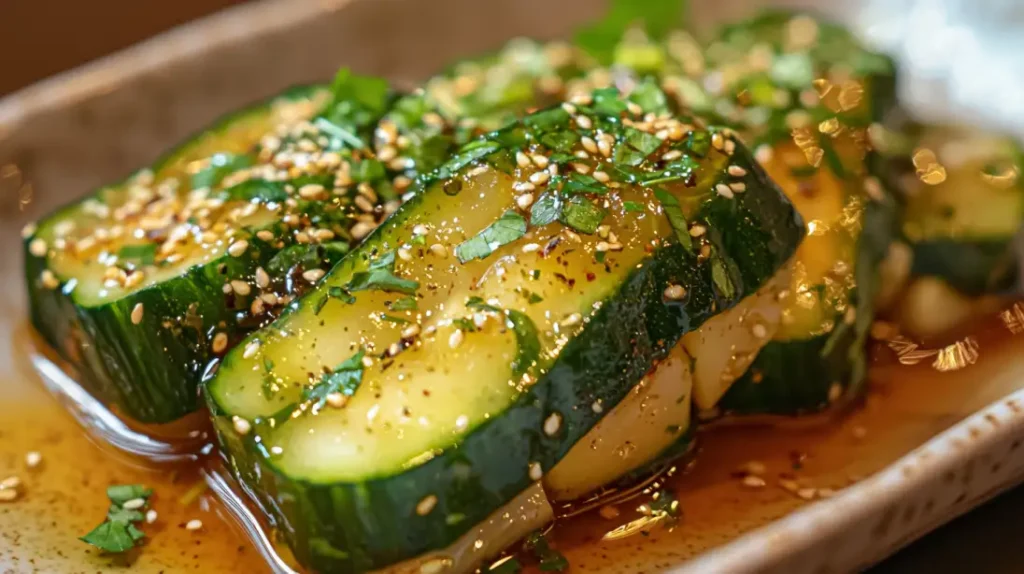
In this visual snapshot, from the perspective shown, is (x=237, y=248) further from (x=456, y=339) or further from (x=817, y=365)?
(x=817, y=365)

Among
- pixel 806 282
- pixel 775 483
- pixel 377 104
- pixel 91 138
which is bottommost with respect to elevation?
pixel 775 483

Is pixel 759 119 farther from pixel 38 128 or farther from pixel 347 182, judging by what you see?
pixel 38 128

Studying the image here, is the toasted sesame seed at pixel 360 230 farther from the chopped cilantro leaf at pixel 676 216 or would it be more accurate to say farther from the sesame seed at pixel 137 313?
the chopped cilantro leaf at pixel 676 216

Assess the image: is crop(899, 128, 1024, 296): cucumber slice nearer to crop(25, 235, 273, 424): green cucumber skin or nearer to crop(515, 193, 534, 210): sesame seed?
crop(515, 193, 534, 210): sesame seed

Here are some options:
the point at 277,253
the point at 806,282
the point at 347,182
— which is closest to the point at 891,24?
the point at 806,282

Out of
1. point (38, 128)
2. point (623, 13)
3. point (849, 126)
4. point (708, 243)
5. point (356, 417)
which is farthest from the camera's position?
point (623, 13)

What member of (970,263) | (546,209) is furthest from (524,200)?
(970,263)

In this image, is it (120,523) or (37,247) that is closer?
(120,523)
